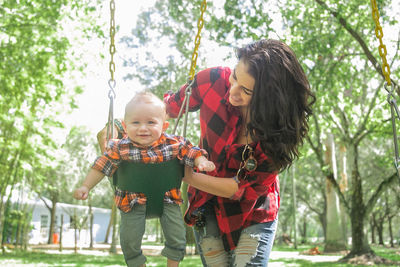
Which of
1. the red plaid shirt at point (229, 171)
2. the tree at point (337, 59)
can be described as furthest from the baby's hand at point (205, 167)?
the tree at point (337, 59)

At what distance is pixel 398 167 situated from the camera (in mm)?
3293

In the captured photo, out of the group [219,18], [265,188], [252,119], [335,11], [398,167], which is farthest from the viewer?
[219,18]

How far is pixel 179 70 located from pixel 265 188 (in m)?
16.5

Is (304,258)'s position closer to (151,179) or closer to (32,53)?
(32,53)

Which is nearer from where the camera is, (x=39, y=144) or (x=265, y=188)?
(x=265, y=188)

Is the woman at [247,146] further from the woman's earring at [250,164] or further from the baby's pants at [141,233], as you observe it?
the baby's pants at [141,233]

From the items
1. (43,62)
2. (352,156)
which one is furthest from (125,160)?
(352,156)

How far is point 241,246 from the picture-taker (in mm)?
2338

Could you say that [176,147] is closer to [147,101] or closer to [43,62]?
[147,101]

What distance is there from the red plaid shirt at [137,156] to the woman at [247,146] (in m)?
0.11

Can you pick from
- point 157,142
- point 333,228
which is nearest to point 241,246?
point 157,142

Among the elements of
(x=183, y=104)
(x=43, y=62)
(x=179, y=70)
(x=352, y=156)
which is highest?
(x=179, y=70)

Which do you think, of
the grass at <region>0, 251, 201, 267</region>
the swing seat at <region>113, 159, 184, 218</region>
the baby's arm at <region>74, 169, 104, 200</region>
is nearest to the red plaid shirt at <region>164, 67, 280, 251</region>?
the swing seat at <region>113, 159, 184, 218</region>

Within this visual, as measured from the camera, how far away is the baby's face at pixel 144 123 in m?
2.19
